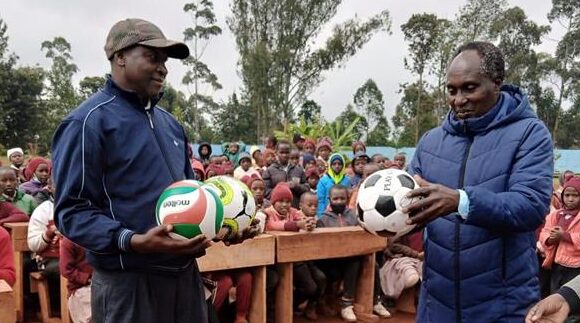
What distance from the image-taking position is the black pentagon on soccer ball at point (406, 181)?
224cm

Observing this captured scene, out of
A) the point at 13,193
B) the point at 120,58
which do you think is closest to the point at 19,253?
the point at 13,193

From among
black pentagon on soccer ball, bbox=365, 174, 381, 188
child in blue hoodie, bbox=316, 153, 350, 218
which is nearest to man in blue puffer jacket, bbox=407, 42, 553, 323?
black pentagon on soccer ball, bbox=365, 174, 381, 188

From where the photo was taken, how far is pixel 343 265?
5.84m

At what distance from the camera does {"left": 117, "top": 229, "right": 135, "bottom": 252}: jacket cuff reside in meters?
2.25

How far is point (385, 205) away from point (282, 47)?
28.9 metres

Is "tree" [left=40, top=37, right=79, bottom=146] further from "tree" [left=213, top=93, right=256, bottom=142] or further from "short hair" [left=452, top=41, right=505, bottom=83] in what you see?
"short hair" [left=452, top=41, right=505, bottom=83]

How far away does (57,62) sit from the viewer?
1748 inches

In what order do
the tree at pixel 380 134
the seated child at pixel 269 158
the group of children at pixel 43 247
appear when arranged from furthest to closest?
the tree at pixel 380 134, the seated child at pixel 269 158, the group of children at pixel 43 247

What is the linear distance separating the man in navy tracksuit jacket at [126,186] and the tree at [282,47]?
1081 inches

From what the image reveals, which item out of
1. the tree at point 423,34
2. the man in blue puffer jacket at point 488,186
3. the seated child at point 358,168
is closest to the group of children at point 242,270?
the seated child at point 358,168

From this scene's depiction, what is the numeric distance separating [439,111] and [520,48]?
23.1 ft

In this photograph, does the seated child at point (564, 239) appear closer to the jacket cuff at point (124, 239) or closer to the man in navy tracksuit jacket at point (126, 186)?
the man in navy tracksuit jacket at point (126, 186)

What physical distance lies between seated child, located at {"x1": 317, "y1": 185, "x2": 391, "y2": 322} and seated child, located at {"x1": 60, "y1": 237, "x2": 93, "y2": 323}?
2550 millimetres

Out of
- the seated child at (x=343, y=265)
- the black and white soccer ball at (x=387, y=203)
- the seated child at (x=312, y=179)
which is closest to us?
the black and white soccer ball at (x=387, y=203)
